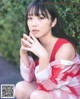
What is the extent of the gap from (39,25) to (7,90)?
1337 mm

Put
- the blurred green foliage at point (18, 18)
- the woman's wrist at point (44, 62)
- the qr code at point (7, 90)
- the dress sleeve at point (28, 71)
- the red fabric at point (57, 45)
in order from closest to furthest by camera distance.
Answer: the woman's wrist at point (44, 62) < the red fabric at point (57, 45) < the dress sleeve at point (28, 71) < the blurred green foliage at point (18, 18) < the qr code at point (7, 90)

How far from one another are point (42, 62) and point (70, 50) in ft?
0.92

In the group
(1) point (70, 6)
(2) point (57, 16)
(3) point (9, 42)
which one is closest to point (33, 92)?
(2) point (57, 16)

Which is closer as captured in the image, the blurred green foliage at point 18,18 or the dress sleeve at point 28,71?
the dress sleeve at point 28,71

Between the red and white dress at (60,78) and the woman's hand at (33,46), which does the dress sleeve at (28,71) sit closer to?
the red and white dress at (60,78)

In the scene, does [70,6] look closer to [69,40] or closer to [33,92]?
[69,40]

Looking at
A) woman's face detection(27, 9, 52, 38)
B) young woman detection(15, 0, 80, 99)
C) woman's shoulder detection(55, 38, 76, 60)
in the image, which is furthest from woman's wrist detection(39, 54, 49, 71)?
woman's face detection(27, 9, 52, 38)

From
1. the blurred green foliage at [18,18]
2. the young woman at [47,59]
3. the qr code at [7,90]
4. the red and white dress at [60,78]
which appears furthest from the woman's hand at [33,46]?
the qr code at [7,90]

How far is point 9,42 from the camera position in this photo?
8859 mm

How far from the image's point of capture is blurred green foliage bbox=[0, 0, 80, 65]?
4.41 m

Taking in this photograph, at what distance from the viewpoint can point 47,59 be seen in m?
3.50

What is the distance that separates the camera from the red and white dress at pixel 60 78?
3.56m

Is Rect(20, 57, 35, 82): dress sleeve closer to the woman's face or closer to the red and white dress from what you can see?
the red and white dress

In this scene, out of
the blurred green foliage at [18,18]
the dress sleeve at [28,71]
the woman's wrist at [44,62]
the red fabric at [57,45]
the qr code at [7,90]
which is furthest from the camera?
the qr code at [7,90]
